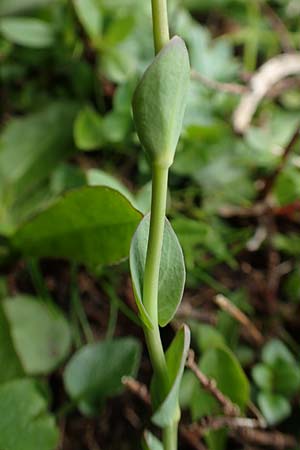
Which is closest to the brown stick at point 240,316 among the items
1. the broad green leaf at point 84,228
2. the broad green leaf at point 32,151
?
the broad green leaf at point 84,228

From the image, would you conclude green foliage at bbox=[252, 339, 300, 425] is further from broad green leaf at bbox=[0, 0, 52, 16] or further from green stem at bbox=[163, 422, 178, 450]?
broad green leaf at bbox=[0, 0, 52, 16]

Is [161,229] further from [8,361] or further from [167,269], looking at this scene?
[8,361]

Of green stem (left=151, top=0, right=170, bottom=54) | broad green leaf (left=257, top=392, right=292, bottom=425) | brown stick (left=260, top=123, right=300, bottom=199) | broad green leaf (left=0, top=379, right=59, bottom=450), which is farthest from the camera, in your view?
brown stick (left=260, top=123, right=300, bottom=199)

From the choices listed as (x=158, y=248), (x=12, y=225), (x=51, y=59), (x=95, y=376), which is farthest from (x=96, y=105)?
(x=158, y=248)

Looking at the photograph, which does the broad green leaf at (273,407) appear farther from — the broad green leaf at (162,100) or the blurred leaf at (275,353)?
the broad green leaf at (162,100)

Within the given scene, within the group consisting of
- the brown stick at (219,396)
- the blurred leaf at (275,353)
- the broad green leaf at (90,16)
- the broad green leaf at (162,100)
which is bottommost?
the blurred leaf at (275,353)

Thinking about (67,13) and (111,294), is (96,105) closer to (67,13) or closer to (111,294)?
(67,13)

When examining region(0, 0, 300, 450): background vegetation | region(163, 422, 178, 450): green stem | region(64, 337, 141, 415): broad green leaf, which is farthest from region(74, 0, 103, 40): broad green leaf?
region(163, 422, 178, 450): green stem
